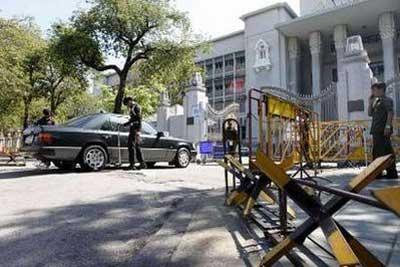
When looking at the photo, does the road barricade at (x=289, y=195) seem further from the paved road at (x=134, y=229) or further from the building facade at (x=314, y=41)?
the building facade at (x=314, y=41)

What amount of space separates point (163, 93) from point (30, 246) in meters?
22.6

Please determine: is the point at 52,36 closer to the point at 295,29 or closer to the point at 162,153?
the point at 162,153

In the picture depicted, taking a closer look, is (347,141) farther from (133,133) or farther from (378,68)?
(378,68)

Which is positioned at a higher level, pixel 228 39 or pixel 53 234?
pixel 228 39

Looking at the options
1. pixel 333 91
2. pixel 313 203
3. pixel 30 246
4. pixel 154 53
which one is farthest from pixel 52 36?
pixel 313 203

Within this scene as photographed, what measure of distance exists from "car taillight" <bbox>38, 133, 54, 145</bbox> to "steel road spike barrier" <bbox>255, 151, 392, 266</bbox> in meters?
7.44

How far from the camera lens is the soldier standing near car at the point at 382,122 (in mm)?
7418

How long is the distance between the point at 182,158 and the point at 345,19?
22145 millimetres

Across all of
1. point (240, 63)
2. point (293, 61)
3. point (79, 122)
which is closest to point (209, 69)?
point (240, 63)

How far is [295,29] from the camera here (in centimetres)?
3212

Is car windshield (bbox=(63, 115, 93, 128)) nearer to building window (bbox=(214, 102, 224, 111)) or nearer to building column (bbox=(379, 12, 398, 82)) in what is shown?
building column (bbox=(379, 12, 398, 82))

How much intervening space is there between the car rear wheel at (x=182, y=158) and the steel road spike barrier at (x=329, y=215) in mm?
9515

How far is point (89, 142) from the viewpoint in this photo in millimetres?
9734

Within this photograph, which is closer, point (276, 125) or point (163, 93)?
point (276, 125)
